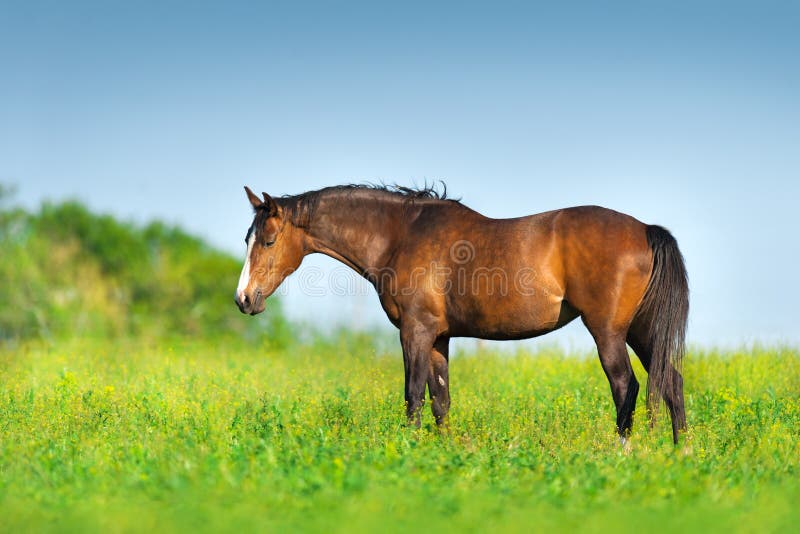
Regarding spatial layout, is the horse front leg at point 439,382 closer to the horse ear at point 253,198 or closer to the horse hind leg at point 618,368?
the horse hind leg at point 618,368

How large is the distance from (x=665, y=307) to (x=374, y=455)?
355 centimetres

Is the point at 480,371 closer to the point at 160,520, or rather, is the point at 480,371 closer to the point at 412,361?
the point at 412,361

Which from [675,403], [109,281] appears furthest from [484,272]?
[109,281]

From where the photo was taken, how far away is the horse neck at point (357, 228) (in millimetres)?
9281

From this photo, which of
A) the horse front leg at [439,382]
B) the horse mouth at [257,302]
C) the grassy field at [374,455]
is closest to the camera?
the grassy field at [374,455]

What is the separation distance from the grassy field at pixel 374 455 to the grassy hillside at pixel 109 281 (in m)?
24.1

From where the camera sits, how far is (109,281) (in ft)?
149

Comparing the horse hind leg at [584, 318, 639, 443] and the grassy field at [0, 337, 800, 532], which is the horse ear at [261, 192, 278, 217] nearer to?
the grassy field at [0, 337, 800, 532]

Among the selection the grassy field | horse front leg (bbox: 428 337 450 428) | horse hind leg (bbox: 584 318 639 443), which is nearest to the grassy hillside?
the grassy field

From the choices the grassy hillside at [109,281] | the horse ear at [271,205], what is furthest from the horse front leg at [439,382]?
the grassy hillside at [109,281]

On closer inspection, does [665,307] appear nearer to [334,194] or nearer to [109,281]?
[334,194]

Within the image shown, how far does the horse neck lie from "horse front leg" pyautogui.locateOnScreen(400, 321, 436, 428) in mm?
937

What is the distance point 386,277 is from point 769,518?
4.90 metres

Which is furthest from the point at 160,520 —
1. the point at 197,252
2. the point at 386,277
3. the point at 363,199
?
the point at 197,252
